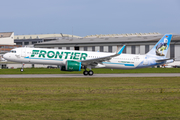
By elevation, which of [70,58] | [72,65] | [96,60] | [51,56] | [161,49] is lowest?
[72,65]

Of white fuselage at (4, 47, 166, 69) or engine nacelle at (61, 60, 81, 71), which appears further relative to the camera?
white fuselage at (4, 47, 166, 69)

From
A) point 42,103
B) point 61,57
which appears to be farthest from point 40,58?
point 42,103

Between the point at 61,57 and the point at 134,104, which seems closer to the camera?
the point at 134,104

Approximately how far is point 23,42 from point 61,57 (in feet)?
474

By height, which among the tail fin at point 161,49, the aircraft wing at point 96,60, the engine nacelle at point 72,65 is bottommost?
the engine nacelle at point 72,65

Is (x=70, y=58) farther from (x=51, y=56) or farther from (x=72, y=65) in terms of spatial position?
(x=51, y=56)

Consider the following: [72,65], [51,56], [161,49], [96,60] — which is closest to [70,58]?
[72,65]

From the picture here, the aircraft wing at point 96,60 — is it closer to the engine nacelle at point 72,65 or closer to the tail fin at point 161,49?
the engine nacelle at point 72,65

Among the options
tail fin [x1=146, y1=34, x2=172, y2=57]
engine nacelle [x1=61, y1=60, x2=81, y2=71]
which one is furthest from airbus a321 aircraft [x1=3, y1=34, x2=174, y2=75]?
tail fin [x1=146, y1=34, x2=172, y2=57]

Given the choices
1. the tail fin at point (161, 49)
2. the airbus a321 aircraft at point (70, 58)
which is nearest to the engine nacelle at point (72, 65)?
the airbus a321 aircraft at point (70, 58)

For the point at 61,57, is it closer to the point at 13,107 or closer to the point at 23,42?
the point at 13,107

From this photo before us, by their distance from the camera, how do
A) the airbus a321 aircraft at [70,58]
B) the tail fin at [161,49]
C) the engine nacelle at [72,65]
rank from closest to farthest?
1. the engine nacelle at [72,65]
2. the airbus a321 aircraft at [70,58]
3. the tail fin at [161,49]

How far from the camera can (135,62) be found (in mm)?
45031

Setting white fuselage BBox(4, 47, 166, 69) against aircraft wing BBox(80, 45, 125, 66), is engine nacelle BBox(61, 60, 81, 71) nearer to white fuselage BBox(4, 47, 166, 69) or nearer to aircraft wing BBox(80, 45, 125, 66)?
white fuselage BBox(4, 47, 166, 69)
